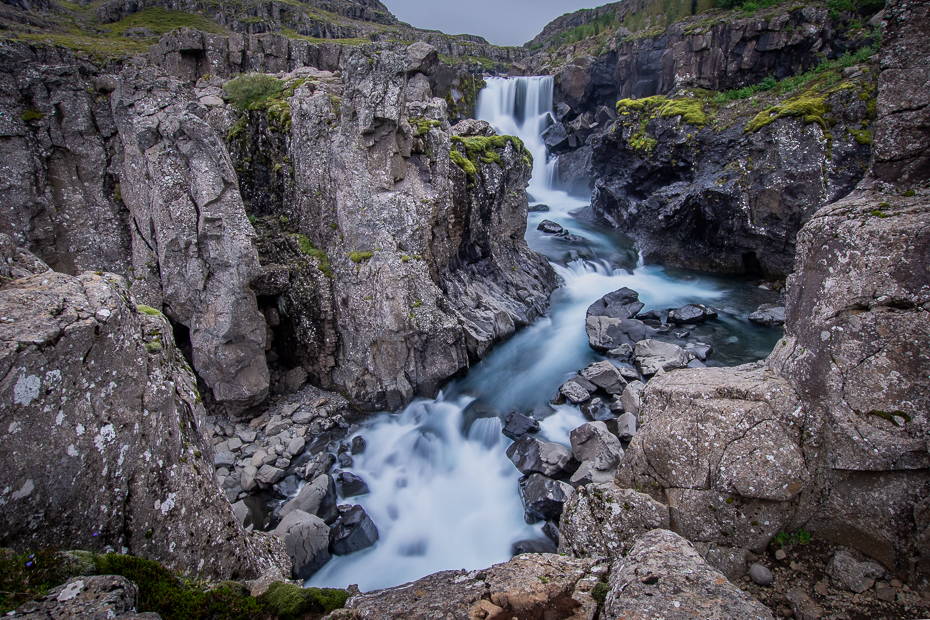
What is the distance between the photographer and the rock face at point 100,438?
338 cm

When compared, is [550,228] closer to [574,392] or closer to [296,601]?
[574,392]

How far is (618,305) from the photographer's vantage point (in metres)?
19.5

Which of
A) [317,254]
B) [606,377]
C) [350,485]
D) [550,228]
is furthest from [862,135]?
[350,485]

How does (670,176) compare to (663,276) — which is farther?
(670,176)

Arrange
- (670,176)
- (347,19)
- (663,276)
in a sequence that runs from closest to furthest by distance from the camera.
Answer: (663,276), (670,176), (347,19)

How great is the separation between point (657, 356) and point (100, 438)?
15.4 metres

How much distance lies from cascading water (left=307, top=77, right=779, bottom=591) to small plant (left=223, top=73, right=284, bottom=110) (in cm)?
1314

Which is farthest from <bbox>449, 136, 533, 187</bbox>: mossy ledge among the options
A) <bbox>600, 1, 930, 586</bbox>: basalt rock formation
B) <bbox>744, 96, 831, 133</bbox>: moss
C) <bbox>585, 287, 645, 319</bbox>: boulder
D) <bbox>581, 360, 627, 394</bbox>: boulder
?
<bbox>600, 1, 930, 586</bbox>: basalt rock formation

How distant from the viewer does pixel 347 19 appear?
82500 mm

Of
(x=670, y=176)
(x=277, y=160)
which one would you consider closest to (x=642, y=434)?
(x=277, y=160)

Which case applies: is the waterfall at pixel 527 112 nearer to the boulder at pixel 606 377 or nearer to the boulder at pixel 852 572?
the boulder at pixel 606 377

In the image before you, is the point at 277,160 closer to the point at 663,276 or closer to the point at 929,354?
the point at 929,354

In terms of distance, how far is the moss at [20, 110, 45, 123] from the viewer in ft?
36.8

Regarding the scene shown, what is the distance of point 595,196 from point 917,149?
3021cm
